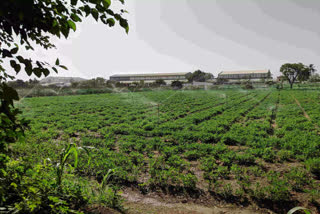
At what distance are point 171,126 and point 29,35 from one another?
9440 millimetres

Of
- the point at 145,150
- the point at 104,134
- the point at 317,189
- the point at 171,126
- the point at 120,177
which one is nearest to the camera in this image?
the point at 317,189

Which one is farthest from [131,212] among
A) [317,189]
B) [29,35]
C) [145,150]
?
[317,189]

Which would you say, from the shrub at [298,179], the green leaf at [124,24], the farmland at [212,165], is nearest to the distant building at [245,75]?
the farmland at [212,165]

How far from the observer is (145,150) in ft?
24.2

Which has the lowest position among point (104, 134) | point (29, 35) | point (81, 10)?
point (104, 134)

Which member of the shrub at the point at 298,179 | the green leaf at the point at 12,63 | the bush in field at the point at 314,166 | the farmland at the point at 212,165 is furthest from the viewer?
the bush in field at the point at 314,166

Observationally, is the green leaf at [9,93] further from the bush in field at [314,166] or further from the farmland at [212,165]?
the bush in field at [314,166]

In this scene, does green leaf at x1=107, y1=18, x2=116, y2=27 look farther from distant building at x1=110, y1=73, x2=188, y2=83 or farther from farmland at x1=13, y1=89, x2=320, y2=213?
distant building at x1=110, y1=73, x2=188, y2=83

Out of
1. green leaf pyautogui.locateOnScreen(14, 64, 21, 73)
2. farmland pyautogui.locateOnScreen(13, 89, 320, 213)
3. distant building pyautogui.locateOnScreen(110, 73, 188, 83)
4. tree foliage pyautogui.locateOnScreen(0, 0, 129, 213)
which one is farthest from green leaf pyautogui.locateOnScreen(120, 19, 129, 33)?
distant building pyautogui.locateOnScreen(110, 73, 188, 83)

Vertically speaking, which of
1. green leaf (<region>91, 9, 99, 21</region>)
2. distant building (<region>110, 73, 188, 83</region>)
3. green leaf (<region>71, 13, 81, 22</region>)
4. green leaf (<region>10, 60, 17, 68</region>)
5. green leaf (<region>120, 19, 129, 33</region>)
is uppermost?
distant building (<region>110, 73, 188, 83</region>)

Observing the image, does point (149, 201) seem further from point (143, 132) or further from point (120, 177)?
point (143, 132)

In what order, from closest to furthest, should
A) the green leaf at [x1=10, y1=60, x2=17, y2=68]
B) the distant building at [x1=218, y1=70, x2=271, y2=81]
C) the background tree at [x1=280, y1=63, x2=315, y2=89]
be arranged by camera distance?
the green leaf at [x1=10, y1=60, x2=17, y2=68] → the background tree at [x1=280, y1=63, x2=315, y2=89] → the distant building at [x1=218, y1=70, x2=271, y2=81]

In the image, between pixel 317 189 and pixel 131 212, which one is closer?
pixel 131 212

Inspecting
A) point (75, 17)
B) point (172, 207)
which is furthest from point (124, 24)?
point (172, 207)
